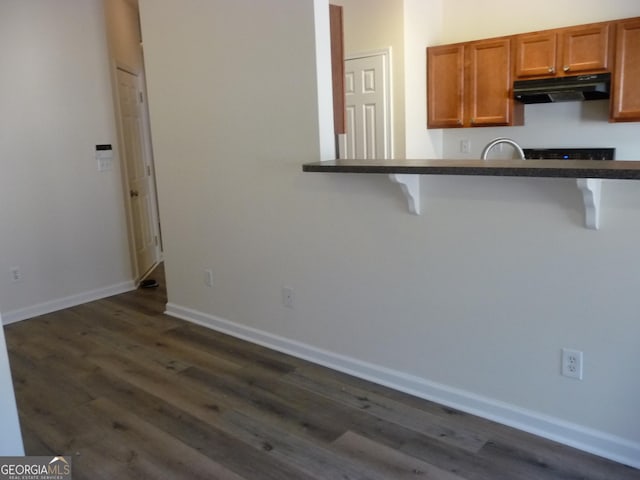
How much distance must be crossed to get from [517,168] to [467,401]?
1.19 m

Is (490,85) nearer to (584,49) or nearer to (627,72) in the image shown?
(584,49)

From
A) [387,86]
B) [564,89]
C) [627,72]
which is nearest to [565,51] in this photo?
[564,89]

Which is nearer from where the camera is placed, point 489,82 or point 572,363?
point 572,363

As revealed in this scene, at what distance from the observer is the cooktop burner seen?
4.20 metres

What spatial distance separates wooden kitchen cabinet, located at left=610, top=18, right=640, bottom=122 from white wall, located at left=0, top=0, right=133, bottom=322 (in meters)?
4.04

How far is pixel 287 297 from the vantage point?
3.30 m

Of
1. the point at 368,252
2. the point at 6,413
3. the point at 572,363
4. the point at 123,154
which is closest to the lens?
the point at 6,413

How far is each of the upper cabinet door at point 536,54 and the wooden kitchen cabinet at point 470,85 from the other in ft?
0.29

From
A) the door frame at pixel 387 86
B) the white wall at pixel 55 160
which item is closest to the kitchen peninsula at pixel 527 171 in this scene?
the door frame at pixel 387 86

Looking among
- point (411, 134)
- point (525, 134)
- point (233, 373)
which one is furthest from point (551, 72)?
point (233, 373)

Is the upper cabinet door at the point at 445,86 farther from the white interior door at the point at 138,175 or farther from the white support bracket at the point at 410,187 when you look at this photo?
the white interior door at the point at 138,175

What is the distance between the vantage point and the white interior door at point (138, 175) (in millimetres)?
5079

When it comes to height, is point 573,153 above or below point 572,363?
above

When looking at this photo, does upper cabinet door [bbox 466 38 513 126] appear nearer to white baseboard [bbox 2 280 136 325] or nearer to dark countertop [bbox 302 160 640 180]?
dark countertop [bbox 302 160 640 180]
